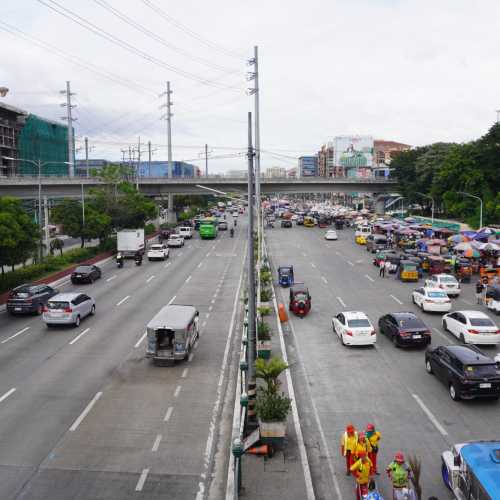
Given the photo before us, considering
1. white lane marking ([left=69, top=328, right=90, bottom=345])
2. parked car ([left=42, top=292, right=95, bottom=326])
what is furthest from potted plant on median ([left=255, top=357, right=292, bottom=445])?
parked car ([left=42, top=292, right=95, bottom=326])

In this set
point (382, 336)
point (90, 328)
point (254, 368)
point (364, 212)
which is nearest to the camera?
point (254, 368)

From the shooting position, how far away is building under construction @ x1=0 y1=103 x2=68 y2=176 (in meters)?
114

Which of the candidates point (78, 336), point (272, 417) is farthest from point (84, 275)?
point (272, 417)

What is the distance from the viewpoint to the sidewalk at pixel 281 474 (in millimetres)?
12273

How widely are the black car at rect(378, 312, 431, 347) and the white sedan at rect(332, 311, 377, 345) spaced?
981mm

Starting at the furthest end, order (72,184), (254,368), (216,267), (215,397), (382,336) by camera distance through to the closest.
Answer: (72,184) → (216,267) → (382,336) → (215,397) → (254,368)

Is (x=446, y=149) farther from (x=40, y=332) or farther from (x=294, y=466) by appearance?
(x=294, y=466)

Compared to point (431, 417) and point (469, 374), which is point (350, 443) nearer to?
point (431, 417)

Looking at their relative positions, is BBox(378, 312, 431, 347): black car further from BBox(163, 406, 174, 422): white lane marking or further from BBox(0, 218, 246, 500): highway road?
BBox(163, 406, 174, 422): white lane marking

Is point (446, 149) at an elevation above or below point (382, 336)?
above

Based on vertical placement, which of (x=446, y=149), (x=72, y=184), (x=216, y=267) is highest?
(x=446, y=149)

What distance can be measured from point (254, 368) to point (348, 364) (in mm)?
7340

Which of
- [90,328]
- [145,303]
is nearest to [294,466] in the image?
[90,328]

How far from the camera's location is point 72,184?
8188 cm
